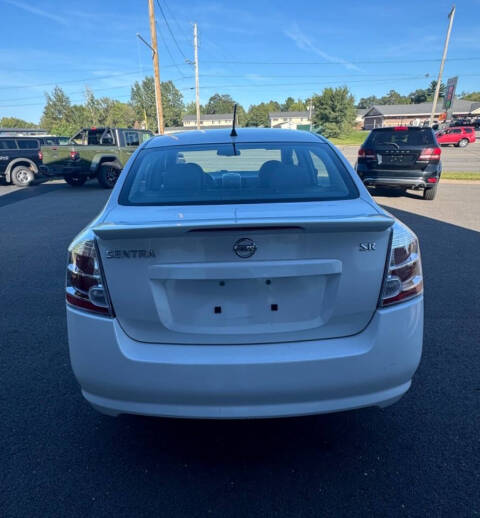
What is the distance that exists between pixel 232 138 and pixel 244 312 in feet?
5.26

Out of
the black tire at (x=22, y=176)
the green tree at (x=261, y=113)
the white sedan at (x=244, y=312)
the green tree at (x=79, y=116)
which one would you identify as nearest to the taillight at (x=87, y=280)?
the white sedan at (x=244, y=312)

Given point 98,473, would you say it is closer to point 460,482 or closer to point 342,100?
point 460,482

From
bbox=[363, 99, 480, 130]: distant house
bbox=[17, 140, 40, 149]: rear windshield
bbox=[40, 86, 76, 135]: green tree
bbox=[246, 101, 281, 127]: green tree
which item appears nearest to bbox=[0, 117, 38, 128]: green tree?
bbox=[40, 86, 76, 135]: green tree

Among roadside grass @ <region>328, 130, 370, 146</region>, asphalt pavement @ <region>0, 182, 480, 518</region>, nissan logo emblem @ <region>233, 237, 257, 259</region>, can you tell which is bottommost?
roadside grass @ <region>328, 130, 370, 146</region>

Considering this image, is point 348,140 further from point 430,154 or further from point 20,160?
point 430,154

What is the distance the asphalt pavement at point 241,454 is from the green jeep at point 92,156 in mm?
10530

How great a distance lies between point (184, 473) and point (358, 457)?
96 centimetres

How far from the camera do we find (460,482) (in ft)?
6.06

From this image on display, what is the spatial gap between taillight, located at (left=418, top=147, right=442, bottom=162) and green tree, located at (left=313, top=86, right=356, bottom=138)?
61.8 metres

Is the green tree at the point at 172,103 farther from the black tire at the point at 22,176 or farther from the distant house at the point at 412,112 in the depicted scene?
the black tire at the point at 22,176

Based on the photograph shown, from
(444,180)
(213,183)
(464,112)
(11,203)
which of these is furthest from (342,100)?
(213,183)

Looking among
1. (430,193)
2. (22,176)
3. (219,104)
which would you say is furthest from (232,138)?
(219,104)

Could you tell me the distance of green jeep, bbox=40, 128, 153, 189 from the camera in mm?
12359

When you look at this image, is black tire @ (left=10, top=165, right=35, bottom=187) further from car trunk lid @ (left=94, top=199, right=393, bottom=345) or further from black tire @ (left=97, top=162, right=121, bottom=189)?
car trunk lid @ (left=94, top=199, right=393, bottom=345)
